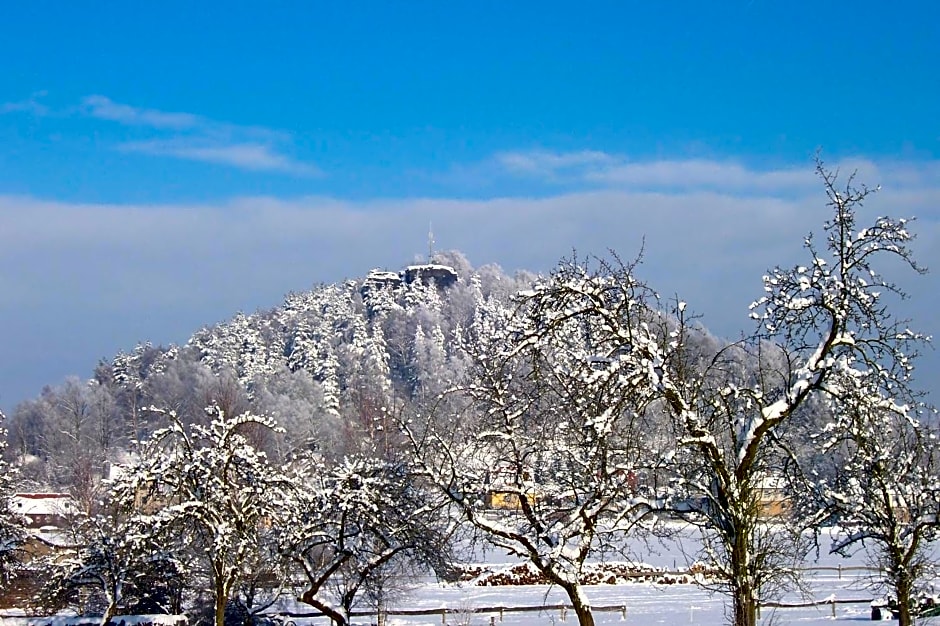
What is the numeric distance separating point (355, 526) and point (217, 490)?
2.80 m

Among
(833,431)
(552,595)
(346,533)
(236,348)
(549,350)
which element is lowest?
(552,595)

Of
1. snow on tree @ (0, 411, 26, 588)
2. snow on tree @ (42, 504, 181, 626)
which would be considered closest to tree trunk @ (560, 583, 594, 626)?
snow on tree @ (42, 504, 181, 626)

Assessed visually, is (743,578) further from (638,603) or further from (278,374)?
(278,374)

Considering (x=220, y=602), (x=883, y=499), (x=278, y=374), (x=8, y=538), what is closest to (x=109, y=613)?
(x=220, y=602)

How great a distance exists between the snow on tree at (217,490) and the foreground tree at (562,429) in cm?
493

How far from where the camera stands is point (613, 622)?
26.1 metres

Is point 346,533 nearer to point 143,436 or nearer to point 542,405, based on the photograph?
point 542,405

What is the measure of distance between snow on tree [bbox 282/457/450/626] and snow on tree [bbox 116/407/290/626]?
690mm

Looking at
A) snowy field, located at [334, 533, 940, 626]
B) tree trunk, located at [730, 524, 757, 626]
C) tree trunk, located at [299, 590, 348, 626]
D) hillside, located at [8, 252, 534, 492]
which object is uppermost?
hillside, located at [8, 252, 534, 492]

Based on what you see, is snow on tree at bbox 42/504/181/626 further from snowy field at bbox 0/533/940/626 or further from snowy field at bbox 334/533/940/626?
snowy field at bbox 334/533/940/626

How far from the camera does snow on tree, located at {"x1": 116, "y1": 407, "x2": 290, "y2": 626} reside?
18156 millimetres

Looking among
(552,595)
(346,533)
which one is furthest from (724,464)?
(552,595)

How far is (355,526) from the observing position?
1853 cm

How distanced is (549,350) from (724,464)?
3.12 m
